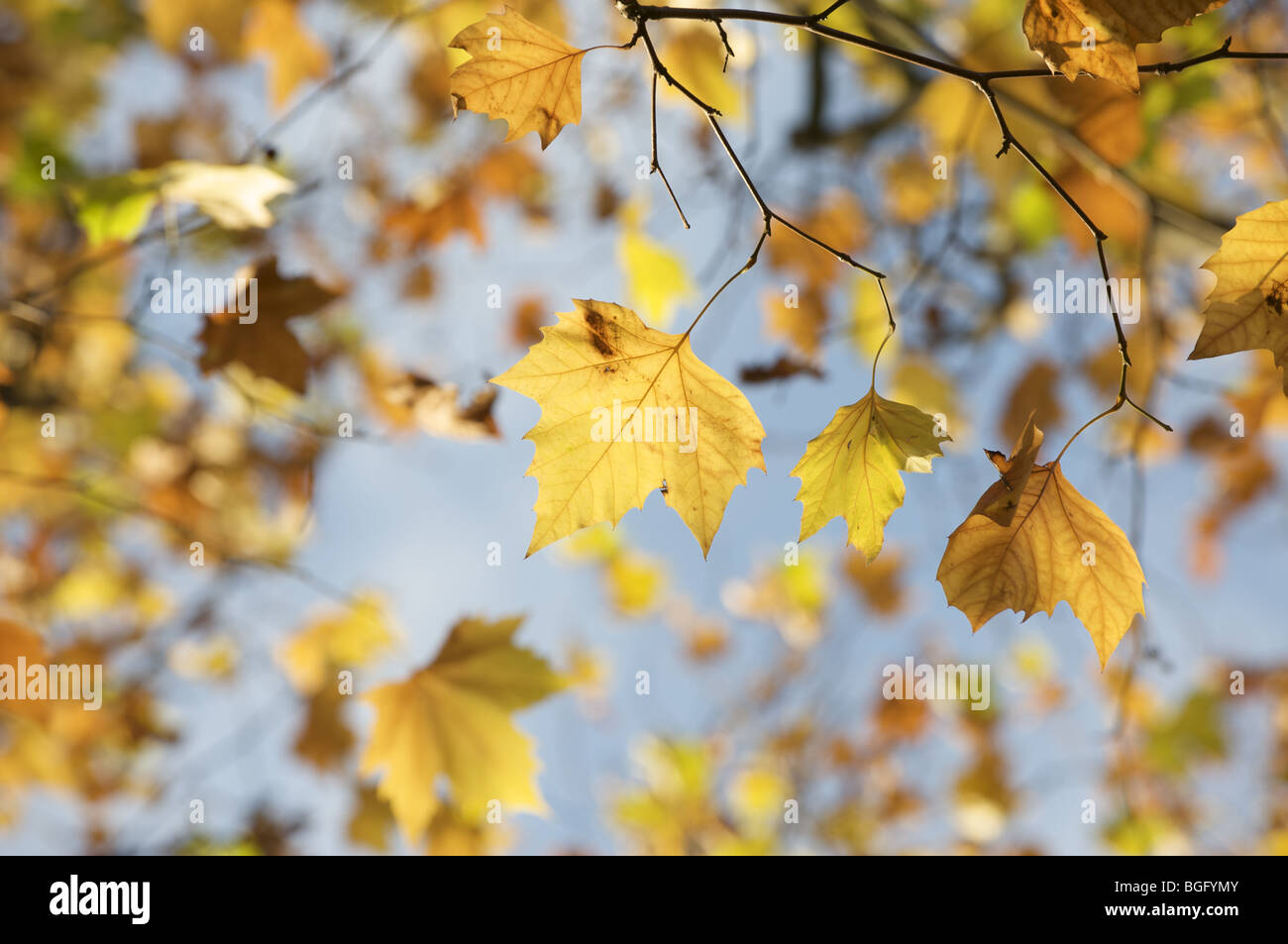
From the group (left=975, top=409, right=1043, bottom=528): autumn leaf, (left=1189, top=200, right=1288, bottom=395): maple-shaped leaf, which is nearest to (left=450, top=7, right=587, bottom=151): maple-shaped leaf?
(left=975, top=409, right=1043, bottom=528): autumn leaf

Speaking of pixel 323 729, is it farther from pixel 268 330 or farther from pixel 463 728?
pixel 268 330

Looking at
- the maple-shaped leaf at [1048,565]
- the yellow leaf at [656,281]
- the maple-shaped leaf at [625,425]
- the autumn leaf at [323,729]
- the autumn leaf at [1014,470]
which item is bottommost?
the autumn leaf at [323,729]

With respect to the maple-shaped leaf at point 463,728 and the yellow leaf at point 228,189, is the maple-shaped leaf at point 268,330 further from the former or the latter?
the maple-shaped leaf at point 463,728

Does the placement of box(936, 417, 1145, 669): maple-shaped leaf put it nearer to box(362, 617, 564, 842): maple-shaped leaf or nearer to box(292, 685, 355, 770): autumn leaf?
box(362, 617, 564, 842): maple-shaped leaf

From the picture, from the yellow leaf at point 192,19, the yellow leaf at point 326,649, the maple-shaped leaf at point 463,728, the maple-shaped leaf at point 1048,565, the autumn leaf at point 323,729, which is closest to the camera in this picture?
the maple-shaped leaf at point 1048,565

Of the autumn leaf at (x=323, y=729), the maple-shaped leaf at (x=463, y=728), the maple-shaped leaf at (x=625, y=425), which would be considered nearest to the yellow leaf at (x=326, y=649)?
the autumn leaf at (x=323, y=729)

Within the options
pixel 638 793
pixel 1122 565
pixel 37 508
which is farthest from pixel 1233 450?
pixel 37 508

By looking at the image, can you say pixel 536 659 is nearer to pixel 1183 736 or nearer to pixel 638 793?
pixel 1183 736

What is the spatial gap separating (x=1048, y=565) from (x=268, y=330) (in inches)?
65.6

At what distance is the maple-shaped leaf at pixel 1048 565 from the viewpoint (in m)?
1.04

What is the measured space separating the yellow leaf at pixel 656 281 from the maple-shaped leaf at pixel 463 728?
1.90 metres

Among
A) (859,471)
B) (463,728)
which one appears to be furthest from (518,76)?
(463,728)

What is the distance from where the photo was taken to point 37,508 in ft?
15.5

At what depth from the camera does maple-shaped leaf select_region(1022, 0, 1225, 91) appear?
0.88 metres
